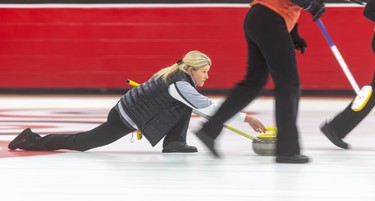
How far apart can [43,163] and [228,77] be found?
528 cm

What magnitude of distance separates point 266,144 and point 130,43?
5.09 meters

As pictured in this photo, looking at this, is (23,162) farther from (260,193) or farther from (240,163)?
(260,193)

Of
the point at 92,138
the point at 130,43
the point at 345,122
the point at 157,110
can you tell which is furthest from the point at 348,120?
the point at 130,43

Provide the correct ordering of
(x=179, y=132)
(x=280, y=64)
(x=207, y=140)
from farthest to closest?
1. (x=179, y=132)
2. (x=207, y=140)
3. (x=280, y=64)

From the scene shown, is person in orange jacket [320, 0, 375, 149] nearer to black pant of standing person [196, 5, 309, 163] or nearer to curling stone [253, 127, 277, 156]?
curling stone [253, 127, 277, 156]

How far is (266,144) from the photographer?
15.5 ft

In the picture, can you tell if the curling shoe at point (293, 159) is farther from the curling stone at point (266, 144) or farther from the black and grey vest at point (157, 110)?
the black and grey vest at point (157, 110)

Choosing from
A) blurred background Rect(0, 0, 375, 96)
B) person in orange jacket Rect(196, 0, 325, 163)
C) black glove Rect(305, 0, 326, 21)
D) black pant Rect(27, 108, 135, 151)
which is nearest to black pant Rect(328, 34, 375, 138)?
person in orange jacket Rect(196, 0, 325, 163)

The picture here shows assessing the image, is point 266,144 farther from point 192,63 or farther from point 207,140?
point 192,63

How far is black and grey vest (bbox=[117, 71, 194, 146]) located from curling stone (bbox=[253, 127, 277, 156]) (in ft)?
1.48

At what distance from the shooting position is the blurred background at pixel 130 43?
371 inches

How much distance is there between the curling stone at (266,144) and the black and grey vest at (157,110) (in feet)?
1.48

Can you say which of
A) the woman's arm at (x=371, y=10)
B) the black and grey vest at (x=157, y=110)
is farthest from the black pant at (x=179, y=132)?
the woman's arm at (x=371, y=10)

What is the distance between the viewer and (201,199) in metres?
3.35
